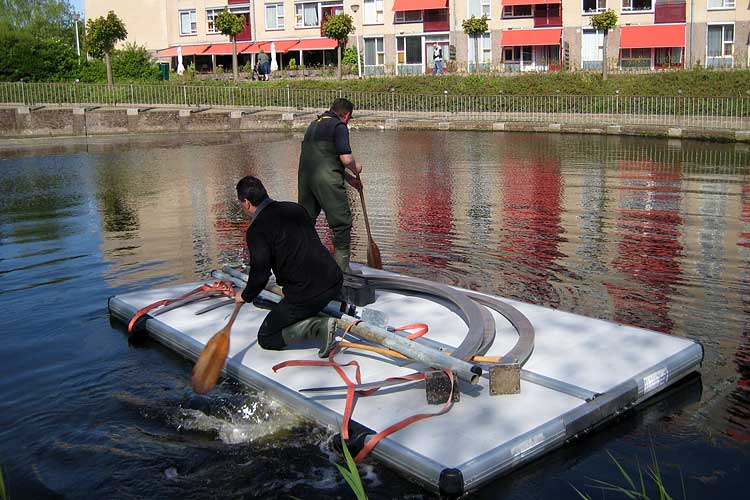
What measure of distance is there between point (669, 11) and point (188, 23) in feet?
109

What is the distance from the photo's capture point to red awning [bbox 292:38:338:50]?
2218 inches

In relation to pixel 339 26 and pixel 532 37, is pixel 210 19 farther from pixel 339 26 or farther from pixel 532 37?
pixel 532 37

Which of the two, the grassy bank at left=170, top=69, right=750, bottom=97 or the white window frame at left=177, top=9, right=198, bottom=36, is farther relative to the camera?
the white window frame at left=177, top=9, right=198, bottom=36

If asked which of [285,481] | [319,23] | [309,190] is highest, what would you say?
[319,23]

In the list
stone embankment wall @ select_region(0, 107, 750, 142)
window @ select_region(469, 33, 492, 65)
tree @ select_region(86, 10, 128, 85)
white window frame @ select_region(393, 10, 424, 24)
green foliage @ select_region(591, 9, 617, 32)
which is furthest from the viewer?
white window frame @ select_region(393, 10, 424, 24)

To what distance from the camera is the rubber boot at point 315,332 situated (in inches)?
274

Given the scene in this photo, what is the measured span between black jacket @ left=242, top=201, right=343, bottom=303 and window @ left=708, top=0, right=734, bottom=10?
4577cm

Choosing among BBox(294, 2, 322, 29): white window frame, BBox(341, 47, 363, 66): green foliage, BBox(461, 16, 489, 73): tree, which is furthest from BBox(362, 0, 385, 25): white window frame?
BBox(461, 16, 489, 73): tree

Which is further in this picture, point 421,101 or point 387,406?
point 421,101

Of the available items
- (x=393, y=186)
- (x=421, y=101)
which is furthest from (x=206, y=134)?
(x=393, y=186)

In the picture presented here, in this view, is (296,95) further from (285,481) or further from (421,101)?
(285,481)

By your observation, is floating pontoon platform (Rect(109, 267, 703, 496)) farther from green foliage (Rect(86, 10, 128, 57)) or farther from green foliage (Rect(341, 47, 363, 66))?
green foliage (Rect(341, 47, 363, 66))

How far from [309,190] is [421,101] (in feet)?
88.1

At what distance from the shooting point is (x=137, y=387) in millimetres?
7039
